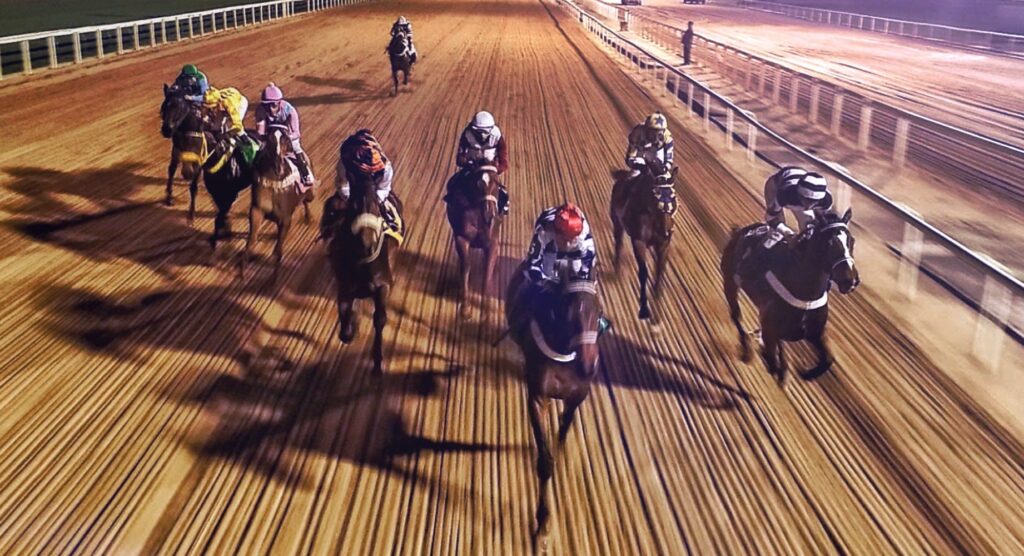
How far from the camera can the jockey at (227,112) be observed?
29.3 ft

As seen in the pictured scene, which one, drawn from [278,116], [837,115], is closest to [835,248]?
[278,116]

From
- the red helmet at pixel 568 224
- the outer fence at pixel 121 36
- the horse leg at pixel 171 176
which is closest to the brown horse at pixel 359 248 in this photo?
the red helmet at pixel 568 224

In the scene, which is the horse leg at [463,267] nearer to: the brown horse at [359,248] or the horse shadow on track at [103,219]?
the brown horse at [359,248]

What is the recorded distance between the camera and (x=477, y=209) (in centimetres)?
741

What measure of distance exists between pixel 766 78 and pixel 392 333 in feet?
63.0

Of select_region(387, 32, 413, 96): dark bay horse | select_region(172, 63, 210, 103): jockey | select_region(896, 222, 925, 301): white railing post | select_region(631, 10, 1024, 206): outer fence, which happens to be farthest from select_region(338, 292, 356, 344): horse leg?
select_region(387, 32, 413, 96): dark bay horse

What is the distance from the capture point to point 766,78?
77.9 feet

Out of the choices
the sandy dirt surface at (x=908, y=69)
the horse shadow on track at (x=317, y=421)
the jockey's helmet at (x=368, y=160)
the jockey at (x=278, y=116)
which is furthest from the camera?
the sandy dirt surface at (x=908, y=69)

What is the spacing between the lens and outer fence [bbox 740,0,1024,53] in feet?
103

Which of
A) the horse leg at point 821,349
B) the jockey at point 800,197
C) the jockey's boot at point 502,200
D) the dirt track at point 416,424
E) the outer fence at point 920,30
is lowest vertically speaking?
the dirt track at point 416,424

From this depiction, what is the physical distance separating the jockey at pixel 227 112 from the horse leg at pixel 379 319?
3.51 metres

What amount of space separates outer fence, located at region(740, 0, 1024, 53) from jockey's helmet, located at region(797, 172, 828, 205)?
98.1ft

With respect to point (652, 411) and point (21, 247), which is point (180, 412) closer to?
point (652, 411)

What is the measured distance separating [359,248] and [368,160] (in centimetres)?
66
